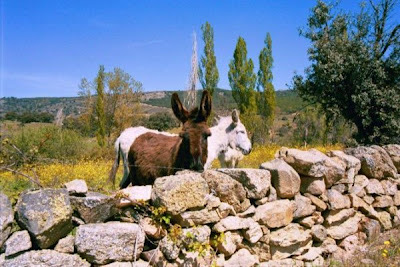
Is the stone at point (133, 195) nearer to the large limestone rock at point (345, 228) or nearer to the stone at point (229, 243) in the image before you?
the stone at point (229, 243)

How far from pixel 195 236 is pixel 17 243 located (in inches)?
61.8

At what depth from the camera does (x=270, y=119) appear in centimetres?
3225

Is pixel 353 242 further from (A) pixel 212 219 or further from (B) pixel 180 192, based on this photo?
(B) pixel 180 192

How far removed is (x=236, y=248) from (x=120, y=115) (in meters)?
27.1

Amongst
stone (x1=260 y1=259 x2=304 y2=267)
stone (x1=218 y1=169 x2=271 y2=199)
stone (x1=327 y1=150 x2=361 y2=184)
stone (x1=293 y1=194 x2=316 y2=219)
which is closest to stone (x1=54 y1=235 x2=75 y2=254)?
stone (x1=218 y1=169 x2=271 y2=199)

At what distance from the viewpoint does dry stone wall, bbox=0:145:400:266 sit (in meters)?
2.73

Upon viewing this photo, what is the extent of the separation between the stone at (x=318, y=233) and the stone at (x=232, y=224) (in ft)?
4.44

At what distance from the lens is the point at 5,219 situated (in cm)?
260

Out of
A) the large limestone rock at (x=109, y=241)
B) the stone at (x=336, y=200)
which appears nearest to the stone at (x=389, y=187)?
the stone at (x=336, y=200)

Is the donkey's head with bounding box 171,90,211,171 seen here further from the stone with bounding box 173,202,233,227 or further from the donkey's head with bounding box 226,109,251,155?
the donkey's head with bounding box 226,109,251,155

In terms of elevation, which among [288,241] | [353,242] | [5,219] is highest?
[5,219]

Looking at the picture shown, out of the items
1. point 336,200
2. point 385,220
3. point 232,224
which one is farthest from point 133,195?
point 385,220

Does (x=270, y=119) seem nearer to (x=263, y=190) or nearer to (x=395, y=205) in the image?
(x=395, y=205)

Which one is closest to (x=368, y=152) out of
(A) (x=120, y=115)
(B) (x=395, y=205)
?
(B) (x=395, y=205)
